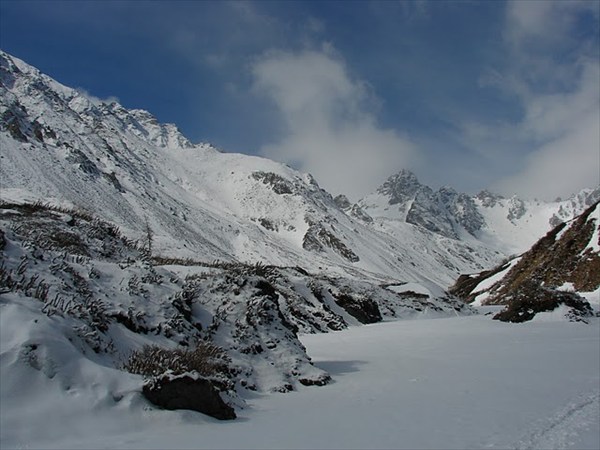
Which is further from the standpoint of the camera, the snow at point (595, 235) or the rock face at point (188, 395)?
the snow at point (595, 235)

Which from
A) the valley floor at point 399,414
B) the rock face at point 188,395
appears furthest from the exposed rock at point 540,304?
the rock face at point 188,395

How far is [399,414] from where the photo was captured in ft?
23.3

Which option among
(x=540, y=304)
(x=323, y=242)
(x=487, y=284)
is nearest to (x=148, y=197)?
(x=323, y=242)

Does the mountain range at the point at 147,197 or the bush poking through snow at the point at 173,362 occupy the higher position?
the mountain range at the point at 147,197

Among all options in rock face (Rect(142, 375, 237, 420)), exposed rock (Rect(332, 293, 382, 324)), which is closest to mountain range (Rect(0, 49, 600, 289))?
exposed rock (Rect(332, 293, 382, 324))

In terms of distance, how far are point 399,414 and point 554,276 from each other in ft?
118

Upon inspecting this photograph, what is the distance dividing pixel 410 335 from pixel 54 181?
9754cm

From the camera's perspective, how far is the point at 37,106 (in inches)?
5763

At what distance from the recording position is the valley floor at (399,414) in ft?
18.5

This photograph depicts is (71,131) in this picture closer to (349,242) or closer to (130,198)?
(130,198)

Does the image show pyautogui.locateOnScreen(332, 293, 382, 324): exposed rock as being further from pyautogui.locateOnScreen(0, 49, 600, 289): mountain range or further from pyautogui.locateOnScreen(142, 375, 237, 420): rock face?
pyautogui.locateOnScreen(142, 375, 237, 420): rock face

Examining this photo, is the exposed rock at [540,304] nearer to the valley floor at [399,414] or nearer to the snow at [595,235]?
the valley floor at [399,414]

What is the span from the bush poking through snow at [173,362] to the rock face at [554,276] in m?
19.2

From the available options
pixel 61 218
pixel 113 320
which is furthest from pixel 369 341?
pixel 61 218
